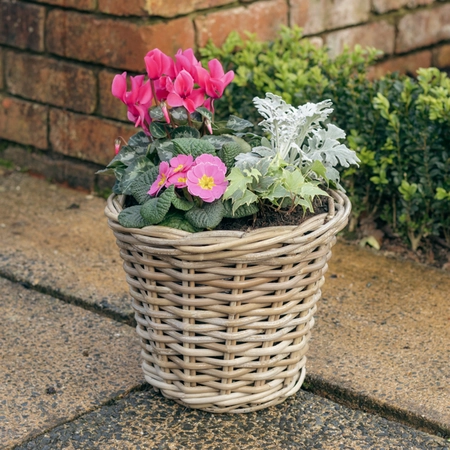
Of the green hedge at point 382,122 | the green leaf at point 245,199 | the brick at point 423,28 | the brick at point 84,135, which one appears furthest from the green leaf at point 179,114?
the brick at point 423,28

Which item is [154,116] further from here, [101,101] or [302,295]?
[101,101]

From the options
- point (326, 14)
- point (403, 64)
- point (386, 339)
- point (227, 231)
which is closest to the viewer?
point (227, 231)

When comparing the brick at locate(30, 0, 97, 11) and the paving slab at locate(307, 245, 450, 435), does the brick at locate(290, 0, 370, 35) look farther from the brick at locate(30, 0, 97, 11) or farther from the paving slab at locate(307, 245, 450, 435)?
the paving slab at locate(307, 245, 450, 435)

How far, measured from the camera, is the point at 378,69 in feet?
15.1

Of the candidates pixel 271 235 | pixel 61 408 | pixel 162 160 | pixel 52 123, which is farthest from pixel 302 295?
pixel 52 123

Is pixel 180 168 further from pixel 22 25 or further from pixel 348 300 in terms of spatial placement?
A: pixel 22 25

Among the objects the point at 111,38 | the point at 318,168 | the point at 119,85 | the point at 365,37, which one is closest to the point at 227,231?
the point at 318,168

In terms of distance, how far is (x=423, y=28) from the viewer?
4750 millimetres

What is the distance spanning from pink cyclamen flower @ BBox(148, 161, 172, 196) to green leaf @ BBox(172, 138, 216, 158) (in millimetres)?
56

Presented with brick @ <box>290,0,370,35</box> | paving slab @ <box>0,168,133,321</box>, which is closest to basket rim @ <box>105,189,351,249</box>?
paving slab @ <box>0,168,133,321</box>

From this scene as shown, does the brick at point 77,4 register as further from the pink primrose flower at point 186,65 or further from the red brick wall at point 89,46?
the pink primrose flower at point 186,65

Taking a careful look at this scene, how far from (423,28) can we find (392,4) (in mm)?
339

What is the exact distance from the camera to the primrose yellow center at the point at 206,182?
1.89 meters

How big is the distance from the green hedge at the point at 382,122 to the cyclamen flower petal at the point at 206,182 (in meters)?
1.30
